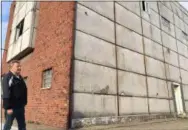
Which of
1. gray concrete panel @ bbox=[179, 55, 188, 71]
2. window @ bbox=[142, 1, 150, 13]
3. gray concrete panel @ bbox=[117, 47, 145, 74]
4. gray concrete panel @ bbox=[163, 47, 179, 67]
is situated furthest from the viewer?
gray concrete panel @ bbox=[179, 55, 188, 71]

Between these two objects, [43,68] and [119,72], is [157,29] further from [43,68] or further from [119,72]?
[43,68]

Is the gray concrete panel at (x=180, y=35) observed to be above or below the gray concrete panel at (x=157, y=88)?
above

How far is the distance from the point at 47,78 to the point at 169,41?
9711 millimetres

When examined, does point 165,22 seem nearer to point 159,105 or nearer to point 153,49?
point 153,49

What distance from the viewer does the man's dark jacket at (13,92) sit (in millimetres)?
3801

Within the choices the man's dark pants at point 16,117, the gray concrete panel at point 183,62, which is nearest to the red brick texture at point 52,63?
the man's dark pants at point 16,117

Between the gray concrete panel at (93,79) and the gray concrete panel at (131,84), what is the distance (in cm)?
50

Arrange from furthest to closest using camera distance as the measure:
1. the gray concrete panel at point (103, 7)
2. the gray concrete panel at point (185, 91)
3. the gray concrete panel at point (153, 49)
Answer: the gray concrete panel at point (185, 91), the gray concrete panel at point (153, 49), the gray concrete panel at point (103, 7)

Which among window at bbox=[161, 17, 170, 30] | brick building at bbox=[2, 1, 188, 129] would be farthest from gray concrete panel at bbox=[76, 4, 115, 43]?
window at bbox=[161, 17, 170, 30]

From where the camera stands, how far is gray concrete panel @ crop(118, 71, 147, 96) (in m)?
9.24

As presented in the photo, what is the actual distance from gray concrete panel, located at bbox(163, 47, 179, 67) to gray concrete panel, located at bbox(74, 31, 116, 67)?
18.8 feet

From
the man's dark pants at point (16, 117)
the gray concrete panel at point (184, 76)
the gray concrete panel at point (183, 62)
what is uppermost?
the gray concrete panel at point (183, 62)

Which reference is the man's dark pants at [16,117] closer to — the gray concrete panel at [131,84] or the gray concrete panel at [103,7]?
the gray concrete panel at [131,84]

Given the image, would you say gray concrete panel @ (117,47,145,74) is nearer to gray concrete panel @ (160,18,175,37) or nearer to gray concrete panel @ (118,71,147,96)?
gray concrete panel @ (118,71,147,96)
